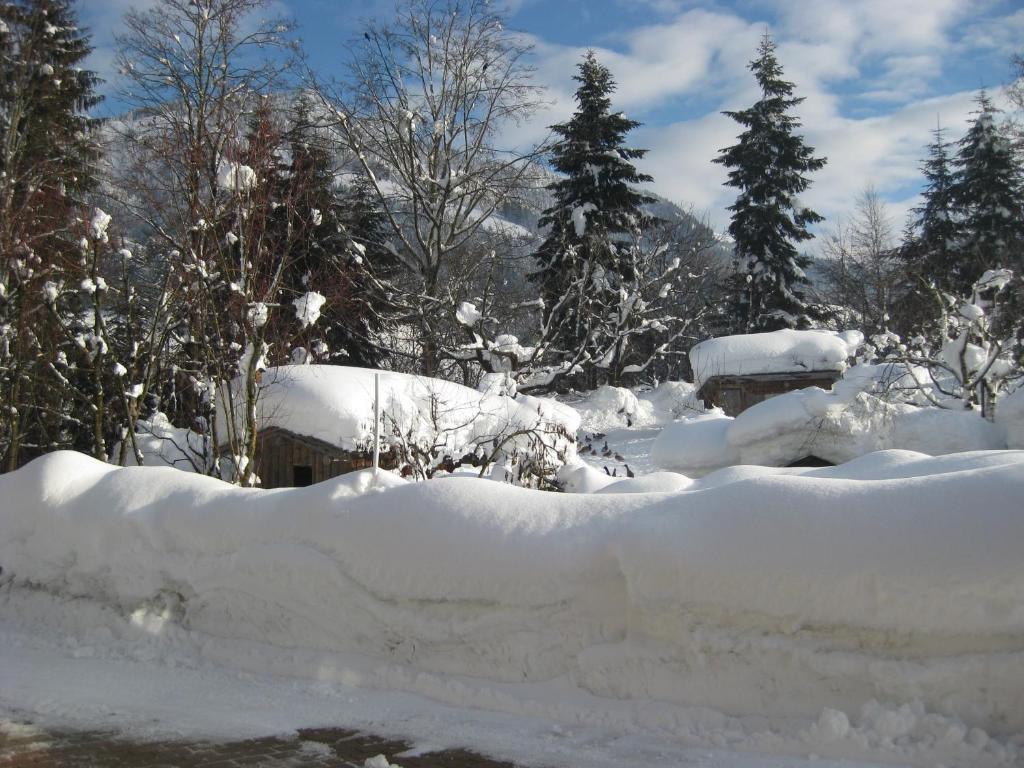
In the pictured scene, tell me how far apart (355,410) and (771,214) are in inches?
1036

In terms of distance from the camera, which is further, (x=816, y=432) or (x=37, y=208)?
(x=816, y=432)

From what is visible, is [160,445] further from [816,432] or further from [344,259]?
[816,432]

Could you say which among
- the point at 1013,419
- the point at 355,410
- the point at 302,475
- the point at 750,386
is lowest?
the point at 302,475

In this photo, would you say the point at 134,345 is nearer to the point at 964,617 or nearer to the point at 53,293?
the point at 53,293

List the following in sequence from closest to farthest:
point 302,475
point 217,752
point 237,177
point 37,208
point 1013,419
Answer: point 217,752 → point 237,177 → point 302,475 → point 1013,419 → point 37,208

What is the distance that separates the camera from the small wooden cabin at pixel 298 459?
39.0 feet

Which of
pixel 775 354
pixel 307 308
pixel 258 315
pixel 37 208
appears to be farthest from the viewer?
pixel 775 354

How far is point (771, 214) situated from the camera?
3328cm

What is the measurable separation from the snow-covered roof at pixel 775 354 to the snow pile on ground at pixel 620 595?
68.3ft

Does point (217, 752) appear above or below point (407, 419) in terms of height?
below

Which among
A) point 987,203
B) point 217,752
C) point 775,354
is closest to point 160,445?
point 217,752

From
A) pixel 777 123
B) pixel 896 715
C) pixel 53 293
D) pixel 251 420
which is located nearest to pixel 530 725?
pixel 896 715

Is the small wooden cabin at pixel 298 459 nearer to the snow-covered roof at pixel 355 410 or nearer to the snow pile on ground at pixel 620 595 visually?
the snow-covered roof at pixel 355 410

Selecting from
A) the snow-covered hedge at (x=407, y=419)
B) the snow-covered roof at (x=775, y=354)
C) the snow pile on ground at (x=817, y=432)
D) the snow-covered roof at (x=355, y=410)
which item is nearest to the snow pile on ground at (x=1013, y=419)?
the snow pile on ground at (x=817, y=432)
